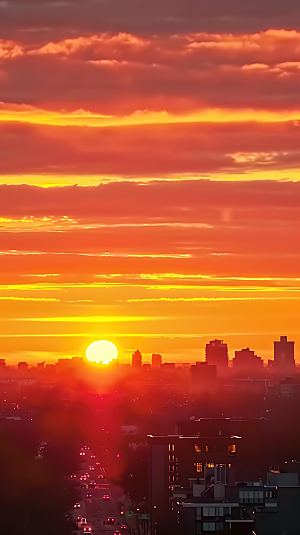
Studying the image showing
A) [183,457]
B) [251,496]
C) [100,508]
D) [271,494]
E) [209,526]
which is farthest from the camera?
[183,457]

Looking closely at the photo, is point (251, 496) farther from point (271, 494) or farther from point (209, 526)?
point (209, 526)

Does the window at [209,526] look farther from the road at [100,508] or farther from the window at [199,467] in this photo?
the window at [199,467]

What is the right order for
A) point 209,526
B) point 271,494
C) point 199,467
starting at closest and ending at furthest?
point 209,526
point 271,494
point 199,467

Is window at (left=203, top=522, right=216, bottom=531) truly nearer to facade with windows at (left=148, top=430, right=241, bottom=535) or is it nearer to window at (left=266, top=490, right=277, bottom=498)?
window at (left=266, top=490, right=277, bottom=498)

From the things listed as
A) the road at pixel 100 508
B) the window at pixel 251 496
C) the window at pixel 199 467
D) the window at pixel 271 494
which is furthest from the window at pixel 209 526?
the window at pixel 199 467

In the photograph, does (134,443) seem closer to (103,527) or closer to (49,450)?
(49,450)

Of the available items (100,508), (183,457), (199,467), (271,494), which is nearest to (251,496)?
(271,494)

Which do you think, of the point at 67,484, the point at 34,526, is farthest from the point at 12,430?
the point at 34,526

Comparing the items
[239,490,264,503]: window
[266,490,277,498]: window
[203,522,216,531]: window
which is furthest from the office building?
[203,522,216,531]: window

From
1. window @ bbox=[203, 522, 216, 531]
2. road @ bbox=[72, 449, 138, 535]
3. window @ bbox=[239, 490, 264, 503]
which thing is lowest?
window @ bbox=[203, 522, 216, 531]
